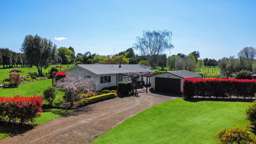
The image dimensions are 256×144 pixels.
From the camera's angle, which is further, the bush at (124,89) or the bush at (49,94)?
the bush at (124,89)

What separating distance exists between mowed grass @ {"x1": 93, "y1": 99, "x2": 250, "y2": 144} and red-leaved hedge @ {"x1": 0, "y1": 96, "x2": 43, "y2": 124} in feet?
19.0

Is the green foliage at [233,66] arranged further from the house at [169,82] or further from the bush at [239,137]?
the bush at [239,137]

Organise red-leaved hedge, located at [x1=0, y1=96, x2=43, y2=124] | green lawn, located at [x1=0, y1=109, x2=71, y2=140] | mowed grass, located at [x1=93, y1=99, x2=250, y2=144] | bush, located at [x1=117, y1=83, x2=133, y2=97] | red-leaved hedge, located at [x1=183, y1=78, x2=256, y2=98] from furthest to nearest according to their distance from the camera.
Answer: bush, located at [x1=117, y1=83, x2=133, y2=97] → red-leaved hedge, located at [x1=183, y1=78, x2=256, y2=98] → red-leaved hedge, located at [x1=0, y1=96, x2=43, y2=124] → green lawn, located at [x1=0, y1=109, x2=71, y2=140] → mowed grass, located at [x1=93, y1=99, x2=250, y2=144]

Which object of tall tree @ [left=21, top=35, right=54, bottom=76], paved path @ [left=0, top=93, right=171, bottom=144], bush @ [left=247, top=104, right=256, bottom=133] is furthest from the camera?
tall tree @ [left=21, top=35, right=54, bottom=76]

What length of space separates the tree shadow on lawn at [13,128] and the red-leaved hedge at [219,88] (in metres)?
18.5

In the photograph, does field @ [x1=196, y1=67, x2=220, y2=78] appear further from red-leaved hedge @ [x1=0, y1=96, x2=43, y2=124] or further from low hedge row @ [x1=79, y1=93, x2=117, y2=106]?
red-leaved hedge @ [x1=0, y1=96, x2=43, y2=124]

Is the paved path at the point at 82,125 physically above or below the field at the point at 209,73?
below

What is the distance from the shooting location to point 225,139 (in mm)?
10500

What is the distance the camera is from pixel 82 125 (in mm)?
18969

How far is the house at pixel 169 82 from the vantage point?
3591cm

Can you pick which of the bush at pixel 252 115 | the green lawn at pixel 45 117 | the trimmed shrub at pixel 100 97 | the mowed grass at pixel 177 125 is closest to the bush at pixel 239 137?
the mowed grass at pixel 177 125

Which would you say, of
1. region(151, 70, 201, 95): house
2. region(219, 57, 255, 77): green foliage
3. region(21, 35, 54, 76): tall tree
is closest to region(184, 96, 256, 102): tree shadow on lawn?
region(151, 70, 201, 95): house

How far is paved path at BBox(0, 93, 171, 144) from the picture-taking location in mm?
15609

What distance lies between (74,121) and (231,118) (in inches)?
446
